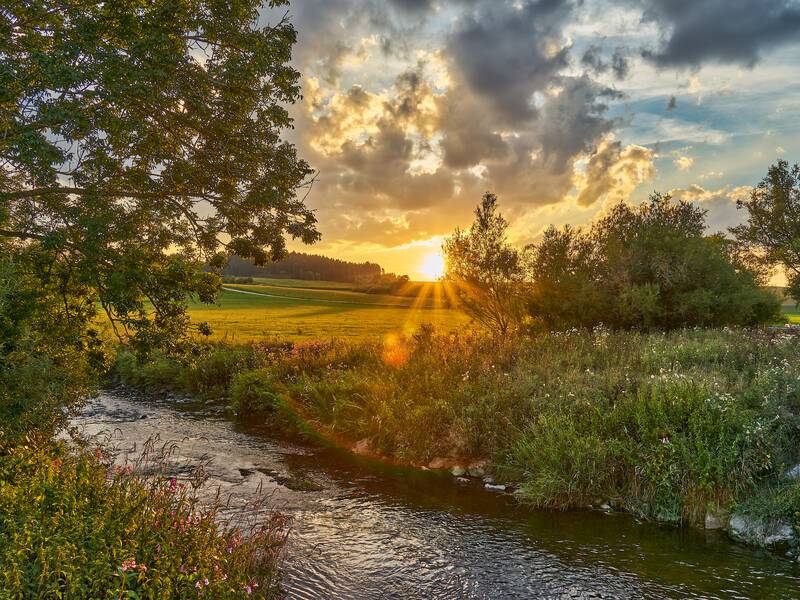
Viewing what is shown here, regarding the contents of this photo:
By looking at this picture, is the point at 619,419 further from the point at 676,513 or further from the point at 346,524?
the point at 346,524

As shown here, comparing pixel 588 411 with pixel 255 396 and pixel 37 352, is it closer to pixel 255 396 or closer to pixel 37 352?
pixel 37 352

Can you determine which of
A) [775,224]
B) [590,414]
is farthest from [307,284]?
[590,414]

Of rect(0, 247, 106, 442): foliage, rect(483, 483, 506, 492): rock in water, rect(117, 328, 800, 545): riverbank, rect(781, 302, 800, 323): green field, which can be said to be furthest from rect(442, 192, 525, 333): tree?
rect(781, 302, 800, 323): green field

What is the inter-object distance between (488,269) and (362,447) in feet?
47.8

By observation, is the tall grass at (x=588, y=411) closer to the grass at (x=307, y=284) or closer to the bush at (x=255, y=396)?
the bush at (x=255, y=396)

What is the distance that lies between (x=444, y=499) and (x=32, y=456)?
742 cm

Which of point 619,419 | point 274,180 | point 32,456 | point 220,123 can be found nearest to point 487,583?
point 619,419

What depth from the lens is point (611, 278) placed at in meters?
24.8

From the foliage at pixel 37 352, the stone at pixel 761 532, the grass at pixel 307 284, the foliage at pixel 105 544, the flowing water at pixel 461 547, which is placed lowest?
the flowing water at pixel 461 547

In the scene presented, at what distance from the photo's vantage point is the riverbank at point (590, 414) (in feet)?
32.8

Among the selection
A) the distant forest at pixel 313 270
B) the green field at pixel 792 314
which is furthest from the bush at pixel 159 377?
the distant forest at pixel 313 270

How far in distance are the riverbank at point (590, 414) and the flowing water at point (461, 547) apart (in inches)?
27.5

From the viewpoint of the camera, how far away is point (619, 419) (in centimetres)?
1172

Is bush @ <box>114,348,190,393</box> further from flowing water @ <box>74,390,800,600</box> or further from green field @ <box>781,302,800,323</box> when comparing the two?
green field @ <box>781,302,800,323</box>
